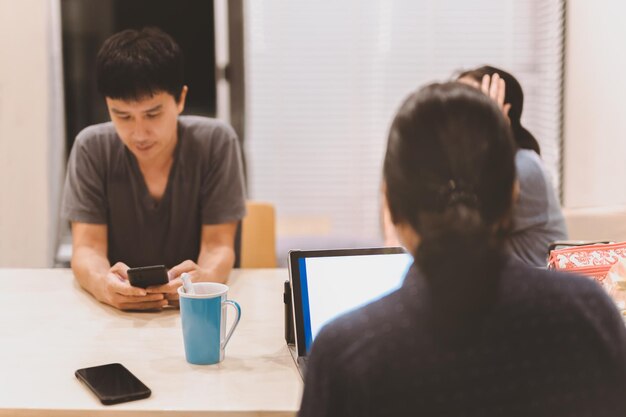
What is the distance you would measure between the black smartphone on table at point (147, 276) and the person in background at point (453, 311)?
1005 millimetres

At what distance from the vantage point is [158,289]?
1.79 metres

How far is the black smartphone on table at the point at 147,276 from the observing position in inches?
69.2

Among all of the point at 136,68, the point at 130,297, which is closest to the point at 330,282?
the point at 130,297

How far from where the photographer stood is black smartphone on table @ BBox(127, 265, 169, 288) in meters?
1.76

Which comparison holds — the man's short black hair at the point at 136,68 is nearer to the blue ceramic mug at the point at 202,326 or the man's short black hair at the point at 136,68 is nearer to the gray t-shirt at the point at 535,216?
the blue ceramic mug at the point at 202,326

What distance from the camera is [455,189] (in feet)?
2.56

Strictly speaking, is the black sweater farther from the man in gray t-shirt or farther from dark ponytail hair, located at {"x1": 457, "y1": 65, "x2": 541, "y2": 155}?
dark ponytail hair, located at {"x1": 457, "y1": 65, "x2": 541, "y2": 155}

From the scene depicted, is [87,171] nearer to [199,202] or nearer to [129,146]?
[129,146]

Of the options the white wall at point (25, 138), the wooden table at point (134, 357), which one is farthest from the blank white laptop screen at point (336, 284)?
the white wall at point (25, 138)

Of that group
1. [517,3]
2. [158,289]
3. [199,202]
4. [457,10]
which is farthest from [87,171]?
[517,3]

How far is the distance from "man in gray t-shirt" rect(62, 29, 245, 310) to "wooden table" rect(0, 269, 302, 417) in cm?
17

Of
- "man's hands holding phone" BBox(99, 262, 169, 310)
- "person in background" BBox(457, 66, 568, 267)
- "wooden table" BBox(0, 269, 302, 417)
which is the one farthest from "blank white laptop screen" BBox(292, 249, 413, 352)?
"person in background" BBox(457, 66, 568, 267)

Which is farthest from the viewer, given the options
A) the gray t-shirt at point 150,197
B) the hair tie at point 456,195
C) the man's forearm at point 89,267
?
the gray t-shirt at point 150,197

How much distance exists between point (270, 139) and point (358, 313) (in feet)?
9.73
